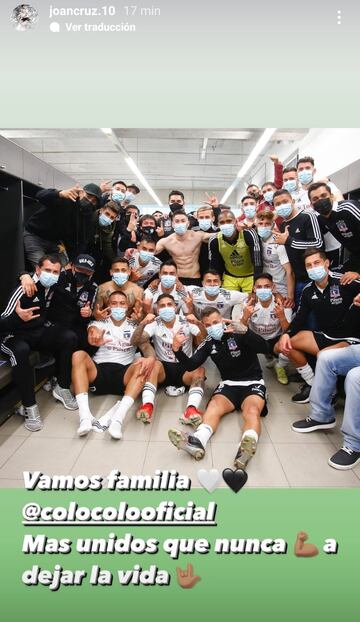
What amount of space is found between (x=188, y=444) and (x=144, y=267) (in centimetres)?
208

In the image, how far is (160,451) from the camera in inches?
96.2

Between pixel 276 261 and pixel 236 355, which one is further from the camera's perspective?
pixel 276 261

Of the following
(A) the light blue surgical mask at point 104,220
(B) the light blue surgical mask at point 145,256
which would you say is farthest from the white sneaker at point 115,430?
(A) the light blue surgical mask at point 104,220

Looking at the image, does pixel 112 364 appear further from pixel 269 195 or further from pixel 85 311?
pixel 269 195

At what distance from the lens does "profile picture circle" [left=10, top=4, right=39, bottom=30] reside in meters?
1.19

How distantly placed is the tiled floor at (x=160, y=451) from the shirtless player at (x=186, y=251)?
147 cm

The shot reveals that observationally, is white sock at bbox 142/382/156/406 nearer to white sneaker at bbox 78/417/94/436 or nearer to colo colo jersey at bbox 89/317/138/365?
colo colo jersey at bbox 89/317/138/365

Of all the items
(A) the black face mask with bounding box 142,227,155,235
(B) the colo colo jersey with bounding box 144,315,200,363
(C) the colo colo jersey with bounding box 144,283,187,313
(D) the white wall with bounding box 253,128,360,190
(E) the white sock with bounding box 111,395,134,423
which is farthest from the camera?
(D) the white wall with bounding box 253,128,360,190

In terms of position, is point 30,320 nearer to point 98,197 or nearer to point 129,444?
point 129,444

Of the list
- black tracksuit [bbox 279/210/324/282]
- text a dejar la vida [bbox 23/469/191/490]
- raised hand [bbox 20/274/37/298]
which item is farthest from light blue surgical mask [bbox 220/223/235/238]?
text a dejar la vida [bbox 23/469/191/490]

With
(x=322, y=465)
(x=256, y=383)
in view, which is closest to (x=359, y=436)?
(x=322, y=465)

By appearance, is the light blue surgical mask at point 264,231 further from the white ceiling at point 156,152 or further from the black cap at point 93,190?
the white ceiling at point 156,152

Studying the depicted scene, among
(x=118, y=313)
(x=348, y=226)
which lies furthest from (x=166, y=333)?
(x=348, y=226)

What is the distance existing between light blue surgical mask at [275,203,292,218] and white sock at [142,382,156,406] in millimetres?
1980
